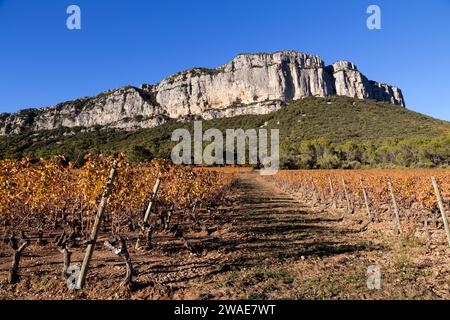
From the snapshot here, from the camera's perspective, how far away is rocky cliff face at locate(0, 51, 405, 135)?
372 feet

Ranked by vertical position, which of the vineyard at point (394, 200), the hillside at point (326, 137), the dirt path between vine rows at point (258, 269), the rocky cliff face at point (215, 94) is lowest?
the dirt path between vine rows at point (258, 269)

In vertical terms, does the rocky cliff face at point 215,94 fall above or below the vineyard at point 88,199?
above

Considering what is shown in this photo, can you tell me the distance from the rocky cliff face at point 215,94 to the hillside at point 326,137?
31.3 ft

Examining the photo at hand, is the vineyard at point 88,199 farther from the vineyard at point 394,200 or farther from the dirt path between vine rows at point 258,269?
the vineyard at point 394,200

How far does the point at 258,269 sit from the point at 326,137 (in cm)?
7046

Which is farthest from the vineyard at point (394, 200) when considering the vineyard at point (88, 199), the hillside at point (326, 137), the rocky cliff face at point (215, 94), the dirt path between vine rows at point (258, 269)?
the rocky cliff face at point (215, 94)

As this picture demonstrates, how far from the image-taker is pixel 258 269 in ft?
23.7

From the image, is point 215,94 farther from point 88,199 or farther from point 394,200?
point 88,199

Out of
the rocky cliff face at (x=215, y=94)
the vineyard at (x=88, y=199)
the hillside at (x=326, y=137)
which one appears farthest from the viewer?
the rocky cliff face at (x=215, y=94)

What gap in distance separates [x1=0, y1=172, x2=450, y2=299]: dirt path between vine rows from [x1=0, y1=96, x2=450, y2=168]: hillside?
32.1m

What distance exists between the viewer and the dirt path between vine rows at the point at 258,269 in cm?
582

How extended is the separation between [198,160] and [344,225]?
48.5 m

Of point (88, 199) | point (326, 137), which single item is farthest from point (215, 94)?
point (88, 199)
